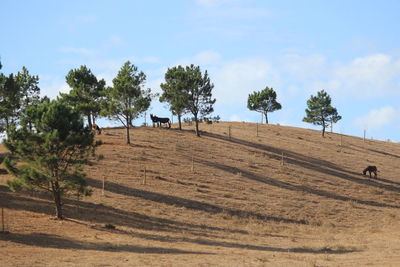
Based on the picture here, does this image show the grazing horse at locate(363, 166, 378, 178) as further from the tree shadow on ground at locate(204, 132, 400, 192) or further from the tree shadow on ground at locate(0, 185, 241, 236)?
the tree shadow on ground at locate(0, 185, 241, 236)

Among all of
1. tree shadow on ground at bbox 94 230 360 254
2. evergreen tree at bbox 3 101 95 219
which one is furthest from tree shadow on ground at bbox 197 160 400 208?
evergreen tree at bbox 3 101 95 219

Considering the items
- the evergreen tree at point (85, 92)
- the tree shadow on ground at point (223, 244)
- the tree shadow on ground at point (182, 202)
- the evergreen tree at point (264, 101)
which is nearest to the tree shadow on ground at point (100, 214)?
the tree shadow on ground at point (223, 244)

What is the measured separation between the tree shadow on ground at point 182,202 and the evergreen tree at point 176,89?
33763 millimetres

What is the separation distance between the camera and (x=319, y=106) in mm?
93438

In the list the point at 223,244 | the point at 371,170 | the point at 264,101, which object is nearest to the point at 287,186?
the point at 371,170

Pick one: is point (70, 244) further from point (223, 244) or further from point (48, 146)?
point (223, 244)

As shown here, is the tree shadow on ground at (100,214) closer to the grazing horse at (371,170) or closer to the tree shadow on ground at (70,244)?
the tree shadow on ground at (70,244)

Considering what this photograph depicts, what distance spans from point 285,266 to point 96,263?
9.89 m

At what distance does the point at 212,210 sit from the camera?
4272 centimetres

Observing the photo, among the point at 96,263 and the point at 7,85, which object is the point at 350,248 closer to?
the point at 96,263

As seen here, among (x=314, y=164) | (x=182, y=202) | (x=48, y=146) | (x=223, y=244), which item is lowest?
A: (x=223, y=244)

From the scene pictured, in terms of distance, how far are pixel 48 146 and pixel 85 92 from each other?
1489 inches

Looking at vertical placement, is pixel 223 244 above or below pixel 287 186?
below

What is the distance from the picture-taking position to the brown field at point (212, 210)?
27.6m
